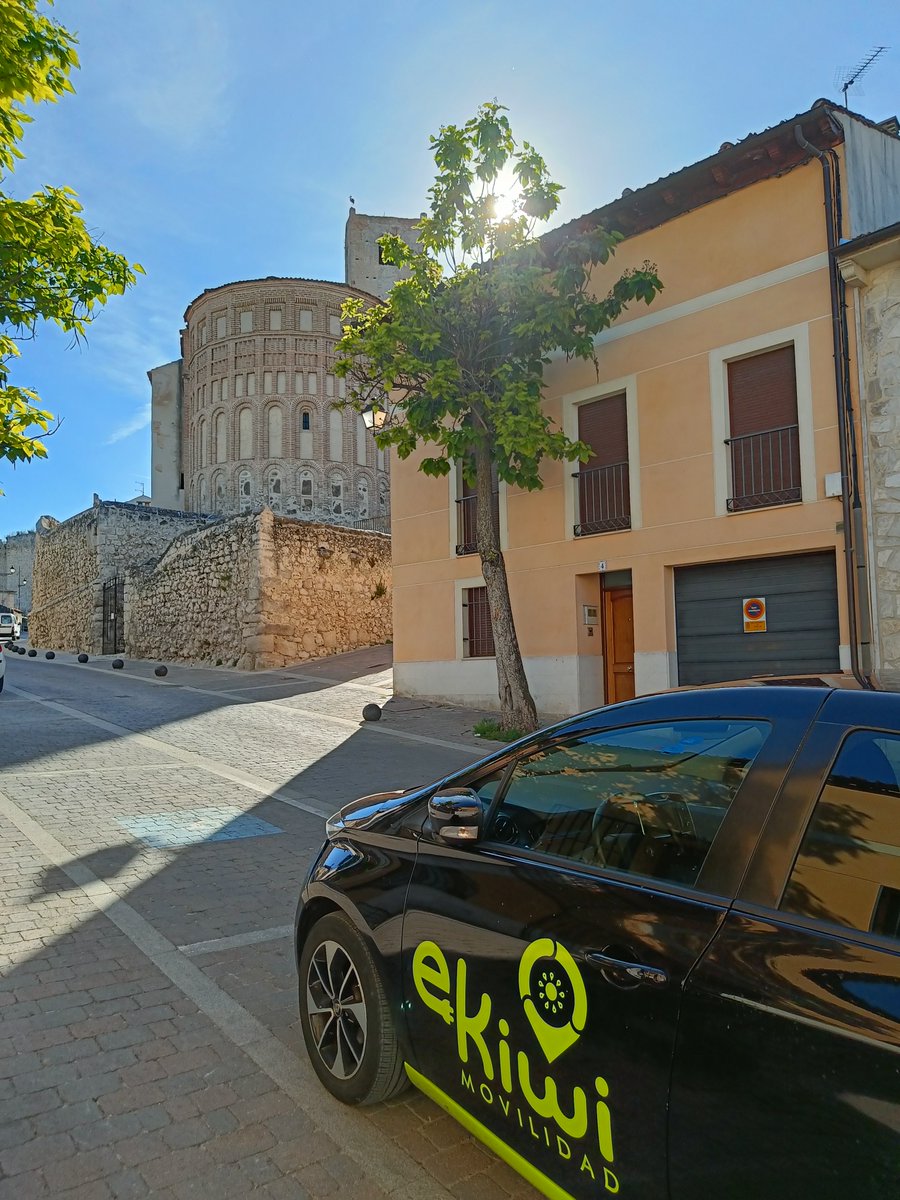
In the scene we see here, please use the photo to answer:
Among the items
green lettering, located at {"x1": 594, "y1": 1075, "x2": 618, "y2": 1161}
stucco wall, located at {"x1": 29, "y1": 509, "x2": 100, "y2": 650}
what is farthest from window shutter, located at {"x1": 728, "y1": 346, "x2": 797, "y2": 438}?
stucco wall, located at {"x1": 29, "y1": 509, "x2": 100, "y2": 650}

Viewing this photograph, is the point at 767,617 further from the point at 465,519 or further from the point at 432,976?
the point at 432,976

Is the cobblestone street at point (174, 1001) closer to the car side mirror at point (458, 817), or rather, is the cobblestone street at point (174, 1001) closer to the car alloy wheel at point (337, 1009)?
the car alloy wheel at point (337, 1009)

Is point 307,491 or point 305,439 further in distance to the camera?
point 305,439

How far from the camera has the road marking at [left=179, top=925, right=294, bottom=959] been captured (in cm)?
412

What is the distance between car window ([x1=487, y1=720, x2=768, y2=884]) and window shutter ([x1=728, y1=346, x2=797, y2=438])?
392 inches

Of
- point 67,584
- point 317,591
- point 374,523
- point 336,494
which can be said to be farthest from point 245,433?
point 317,591

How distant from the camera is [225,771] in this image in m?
9.08

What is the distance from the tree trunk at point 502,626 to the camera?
12.2 m

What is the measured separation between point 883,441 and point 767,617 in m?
2.66

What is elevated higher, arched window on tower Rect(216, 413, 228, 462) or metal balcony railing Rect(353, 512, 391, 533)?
arched window on tower Rect(216, 413, 228, 462)

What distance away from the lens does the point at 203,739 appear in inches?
442

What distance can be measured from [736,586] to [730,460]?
1.80 meters

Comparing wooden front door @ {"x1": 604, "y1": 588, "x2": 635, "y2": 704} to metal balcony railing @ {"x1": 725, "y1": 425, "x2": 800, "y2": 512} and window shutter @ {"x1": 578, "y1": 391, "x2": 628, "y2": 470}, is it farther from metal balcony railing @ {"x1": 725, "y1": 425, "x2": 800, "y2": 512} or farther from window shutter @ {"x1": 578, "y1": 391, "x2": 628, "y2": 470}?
metal balcony railing @ {"x1": 725, "y1": 425, "x2": 800, "y2": 512}

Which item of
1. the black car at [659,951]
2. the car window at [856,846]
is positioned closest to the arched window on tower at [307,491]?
the black car at [659,951]
